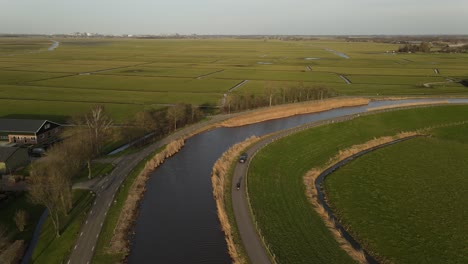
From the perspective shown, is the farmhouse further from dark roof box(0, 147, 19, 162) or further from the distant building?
dark roof box(0, 147, 19, 162)

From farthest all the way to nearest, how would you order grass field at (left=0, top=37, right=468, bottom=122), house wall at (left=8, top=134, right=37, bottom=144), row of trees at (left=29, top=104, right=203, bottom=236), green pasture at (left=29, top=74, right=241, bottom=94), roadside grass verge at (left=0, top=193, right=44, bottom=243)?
green pasture at (left=29, top=74, right=241, bottom=94) → grass field at (left=0, top=37, right=468, bottom=122) → house wall at (left=8, top=134, right=37, bottom=144) → row of trees at (left=29, top=104, right=203, bottom=236) → roadside grass verge at (left=0, top=193, right=44, bottom=243)

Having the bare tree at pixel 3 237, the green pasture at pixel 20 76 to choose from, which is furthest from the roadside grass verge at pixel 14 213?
the green pasture at pixel 20 76

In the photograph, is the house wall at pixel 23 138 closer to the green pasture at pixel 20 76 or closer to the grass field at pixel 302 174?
the grass field at pixel 302 174

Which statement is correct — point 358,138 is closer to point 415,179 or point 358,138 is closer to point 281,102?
point 415,179

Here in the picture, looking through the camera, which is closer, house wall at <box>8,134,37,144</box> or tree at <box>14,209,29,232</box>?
tree at <box>14,209,29,232</box>

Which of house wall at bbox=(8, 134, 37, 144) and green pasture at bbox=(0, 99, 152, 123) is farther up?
green pasture at bbox=(0, 99, 152, 123)

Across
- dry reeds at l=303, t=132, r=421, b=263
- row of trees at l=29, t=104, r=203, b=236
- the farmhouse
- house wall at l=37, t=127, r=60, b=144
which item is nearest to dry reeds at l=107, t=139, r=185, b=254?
row of trees at l=29, t=104, r=203, b=236

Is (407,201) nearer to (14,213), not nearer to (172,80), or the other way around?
(14,213)

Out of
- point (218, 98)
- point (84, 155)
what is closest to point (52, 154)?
point (84, 155)
